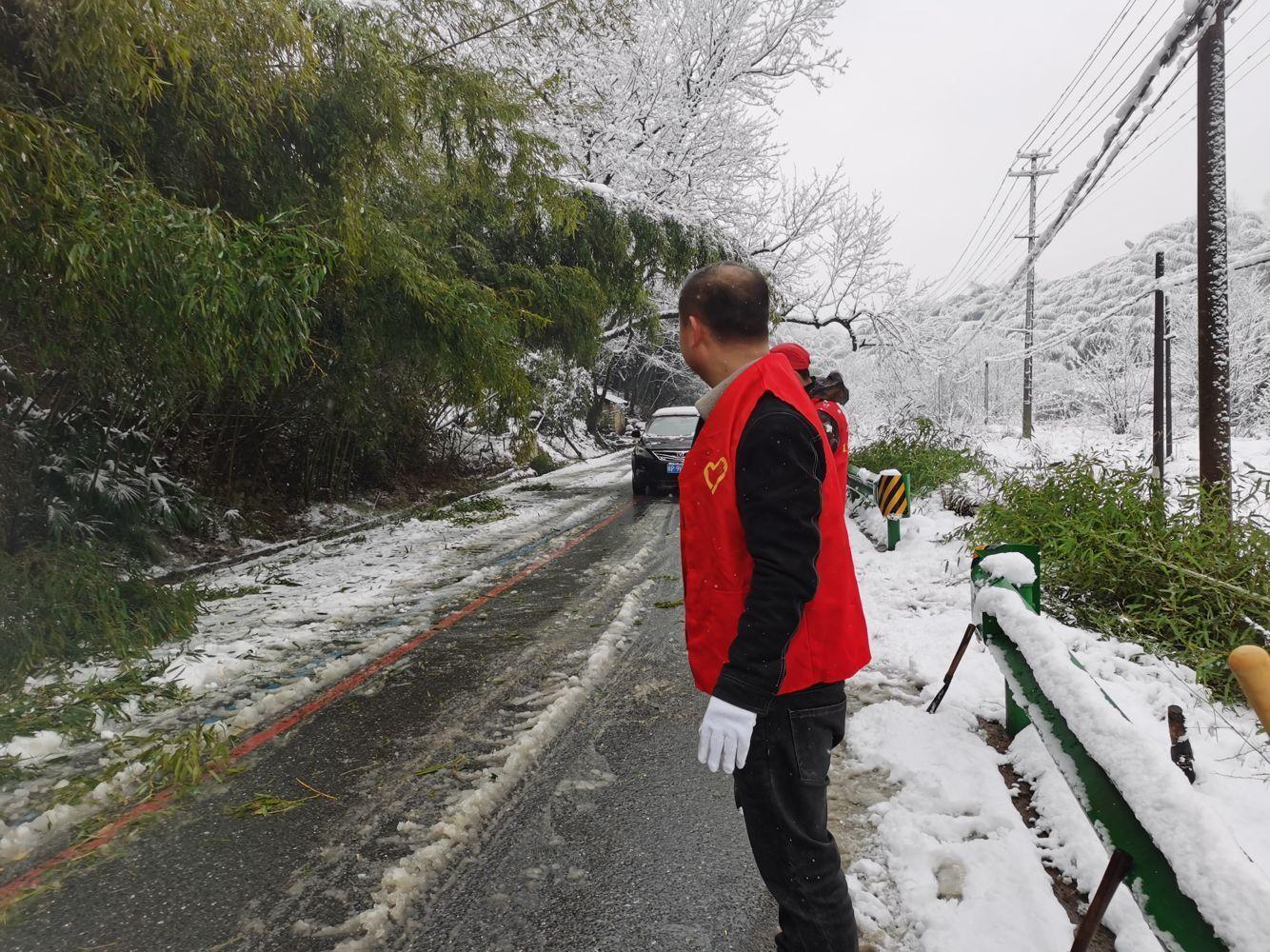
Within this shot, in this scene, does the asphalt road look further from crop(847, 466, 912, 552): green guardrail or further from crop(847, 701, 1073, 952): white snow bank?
crop(847, 466, 912, 552): green guardrail

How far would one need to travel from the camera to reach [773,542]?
64.1 inches

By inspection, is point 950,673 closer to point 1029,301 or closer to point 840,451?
point 840,451

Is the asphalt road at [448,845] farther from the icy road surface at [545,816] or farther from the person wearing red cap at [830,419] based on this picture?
the person wearing red cap at [830,419]

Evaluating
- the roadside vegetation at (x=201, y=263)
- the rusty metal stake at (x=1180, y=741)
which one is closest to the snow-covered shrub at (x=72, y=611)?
the roadside vegetation at (x=201, y=263)

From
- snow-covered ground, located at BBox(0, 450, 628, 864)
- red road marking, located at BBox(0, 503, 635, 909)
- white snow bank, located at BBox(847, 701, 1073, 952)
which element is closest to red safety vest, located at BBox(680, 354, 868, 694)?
white snow bank, located at BBox(847, 701, 1073, 952)

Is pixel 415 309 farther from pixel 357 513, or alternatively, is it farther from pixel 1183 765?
pixel 1183 765

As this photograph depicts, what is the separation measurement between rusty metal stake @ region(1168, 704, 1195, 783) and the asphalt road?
4.79 ft

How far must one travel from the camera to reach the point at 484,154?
8359 mm

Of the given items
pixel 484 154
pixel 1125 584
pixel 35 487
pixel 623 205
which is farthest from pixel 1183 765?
pixel 623 205

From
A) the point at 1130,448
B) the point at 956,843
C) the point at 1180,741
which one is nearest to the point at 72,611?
the point at 956,843

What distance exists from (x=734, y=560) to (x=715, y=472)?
0.21 meters

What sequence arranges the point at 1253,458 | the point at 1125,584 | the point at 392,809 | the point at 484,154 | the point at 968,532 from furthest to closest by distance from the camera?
the point at 1253,458 < the point at 484,154 < the point at 968,532 < the point at 1125,584 < the point at 392,809

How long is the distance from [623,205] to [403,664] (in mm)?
11038

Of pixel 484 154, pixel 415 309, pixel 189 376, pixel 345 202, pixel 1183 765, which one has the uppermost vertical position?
pixel 484 154
